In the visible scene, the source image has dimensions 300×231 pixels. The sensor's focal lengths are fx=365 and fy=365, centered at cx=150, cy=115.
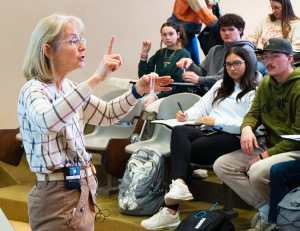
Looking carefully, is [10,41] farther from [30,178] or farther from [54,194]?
[54,194]

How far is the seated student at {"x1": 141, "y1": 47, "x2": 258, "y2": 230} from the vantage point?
2193mm

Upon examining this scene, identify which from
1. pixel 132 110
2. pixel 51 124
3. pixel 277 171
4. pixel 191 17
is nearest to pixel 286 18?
pixel 191 17

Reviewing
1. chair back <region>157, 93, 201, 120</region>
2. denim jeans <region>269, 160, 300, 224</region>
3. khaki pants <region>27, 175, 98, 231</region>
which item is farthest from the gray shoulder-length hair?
chair back <region>157, 93, 201, 120</region>

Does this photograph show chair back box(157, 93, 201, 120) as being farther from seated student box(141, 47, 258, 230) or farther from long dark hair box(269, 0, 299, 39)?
long dark hair box(269, 0, 299, 39)

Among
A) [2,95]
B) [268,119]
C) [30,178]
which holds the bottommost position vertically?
[30,178]

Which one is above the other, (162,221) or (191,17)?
(191,17)

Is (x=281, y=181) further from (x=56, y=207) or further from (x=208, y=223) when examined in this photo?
(x=56, y=207)

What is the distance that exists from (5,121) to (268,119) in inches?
133

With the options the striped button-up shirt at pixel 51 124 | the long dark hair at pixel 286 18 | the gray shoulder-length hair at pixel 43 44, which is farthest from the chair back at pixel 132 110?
the gray shoulder-length hair at pixel 43 44

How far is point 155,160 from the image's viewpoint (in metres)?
2.49

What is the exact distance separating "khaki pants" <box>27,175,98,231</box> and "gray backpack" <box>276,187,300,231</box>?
0.97 metres

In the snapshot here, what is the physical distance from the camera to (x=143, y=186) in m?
2.44

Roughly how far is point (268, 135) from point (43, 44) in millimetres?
1553

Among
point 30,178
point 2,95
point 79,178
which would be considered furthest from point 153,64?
point 79,178
